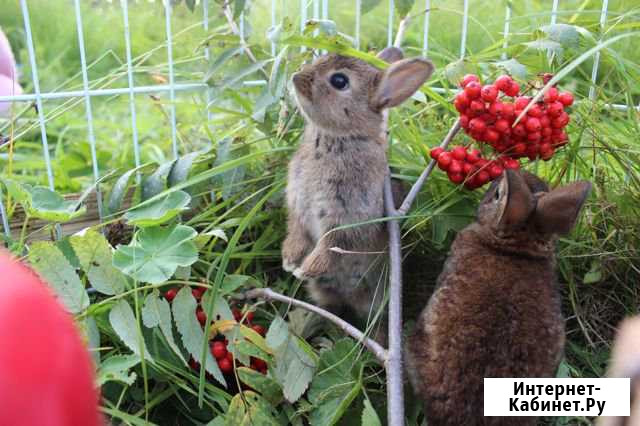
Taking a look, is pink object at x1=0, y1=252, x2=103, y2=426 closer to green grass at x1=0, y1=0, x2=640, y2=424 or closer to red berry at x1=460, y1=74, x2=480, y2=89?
green grass at x1=0, y1=0, x2=640, y2=424

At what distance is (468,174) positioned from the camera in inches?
80.7

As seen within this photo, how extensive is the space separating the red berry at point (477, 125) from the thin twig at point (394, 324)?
0.36 meters

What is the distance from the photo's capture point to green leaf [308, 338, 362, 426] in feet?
6.01

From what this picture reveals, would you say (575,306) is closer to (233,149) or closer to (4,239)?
(233,149)

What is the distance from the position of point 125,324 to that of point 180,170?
25.4 inches

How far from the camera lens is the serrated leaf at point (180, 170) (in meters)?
2.26

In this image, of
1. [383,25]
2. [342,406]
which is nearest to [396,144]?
[342,406]

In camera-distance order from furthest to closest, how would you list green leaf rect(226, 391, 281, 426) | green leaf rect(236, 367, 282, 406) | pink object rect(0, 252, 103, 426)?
green leaf rect(236, 367, 282, 406), green leaf rect(226, 391, 281, 426), pink object rect(0, 252, 103, 426)

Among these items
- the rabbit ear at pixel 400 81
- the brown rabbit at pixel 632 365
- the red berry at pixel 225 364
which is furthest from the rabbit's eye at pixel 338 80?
the brown rabbit at pixel 632 365

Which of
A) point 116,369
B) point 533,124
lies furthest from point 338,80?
point 116,369

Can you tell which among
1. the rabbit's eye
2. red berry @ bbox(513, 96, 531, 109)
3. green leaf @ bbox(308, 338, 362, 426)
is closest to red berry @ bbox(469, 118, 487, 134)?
red berry @ bbox(513, 96, 531, 109)

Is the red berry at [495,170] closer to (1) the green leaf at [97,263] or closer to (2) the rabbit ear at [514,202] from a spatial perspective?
(2) the rabbit ear at [514,202]

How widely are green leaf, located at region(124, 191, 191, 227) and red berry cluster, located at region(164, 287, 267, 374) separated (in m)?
0.27

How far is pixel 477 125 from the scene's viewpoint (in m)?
1.92
